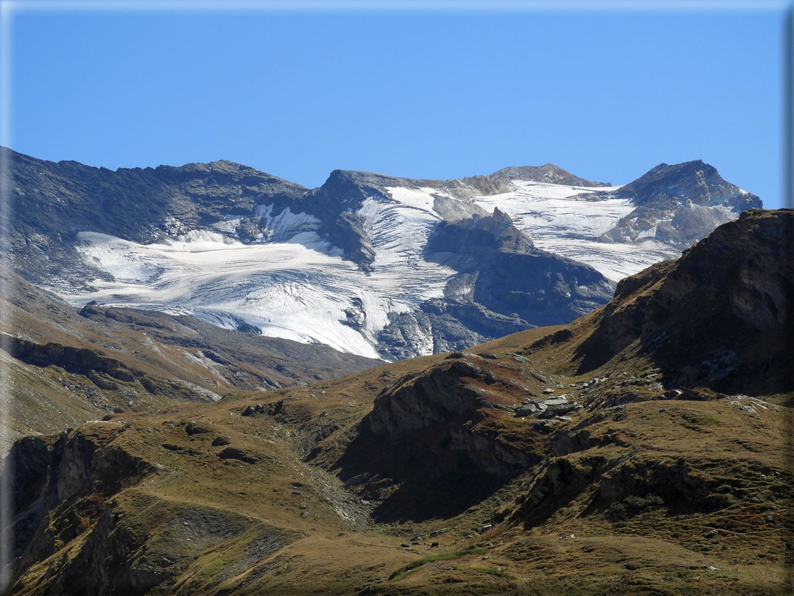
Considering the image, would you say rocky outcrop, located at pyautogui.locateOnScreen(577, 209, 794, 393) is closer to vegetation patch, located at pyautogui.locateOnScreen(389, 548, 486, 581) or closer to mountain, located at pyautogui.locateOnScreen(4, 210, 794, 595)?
mountain, located at pyautogui.locateOnScreen(4, 210, 794, 595)

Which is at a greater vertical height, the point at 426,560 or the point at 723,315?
the point at 723,315

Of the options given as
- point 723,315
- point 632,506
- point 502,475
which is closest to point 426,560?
point 632,506

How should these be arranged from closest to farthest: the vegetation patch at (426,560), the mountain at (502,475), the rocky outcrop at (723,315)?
1. the mountain at (502,475)
2. the vegetation patch at (426,560)
3. the rocky outcrop at (723,315)

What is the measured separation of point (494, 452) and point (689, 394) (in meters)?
19.1

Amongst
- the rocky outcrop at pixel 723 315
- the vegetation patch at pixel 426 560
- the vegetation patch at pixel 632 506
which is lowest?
the vegetation patch at pixel 426 560

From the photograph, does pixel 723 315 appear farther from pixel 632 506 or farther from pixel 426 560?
pixel 426 560

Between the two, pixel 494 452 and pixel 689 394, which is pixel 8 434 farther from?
pixel 689 394

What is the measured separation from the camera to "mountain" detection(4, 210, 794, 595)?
53594 millimetres

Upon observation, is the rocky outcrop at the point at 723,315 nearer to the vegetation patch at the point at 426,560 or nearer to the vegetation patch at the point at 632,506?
the vegetation patch at the point at 632,506

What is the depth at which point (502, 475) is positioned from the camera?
89.6 metres

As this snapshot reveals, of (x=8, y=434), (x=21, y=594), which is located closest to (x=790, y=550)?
(x=21, y=594)

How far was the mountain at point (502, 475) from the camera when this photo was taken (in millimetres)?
53594

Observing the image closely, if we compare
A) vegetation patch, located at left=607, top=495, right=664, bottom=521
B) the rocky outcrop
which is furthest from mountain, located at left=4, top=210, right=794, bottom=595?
the rocky outcrop

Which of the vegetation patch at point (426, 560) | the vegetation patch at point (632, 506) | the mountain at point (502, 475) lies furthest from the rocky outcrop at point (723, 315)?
the vegetation patch at point (426, 560)
